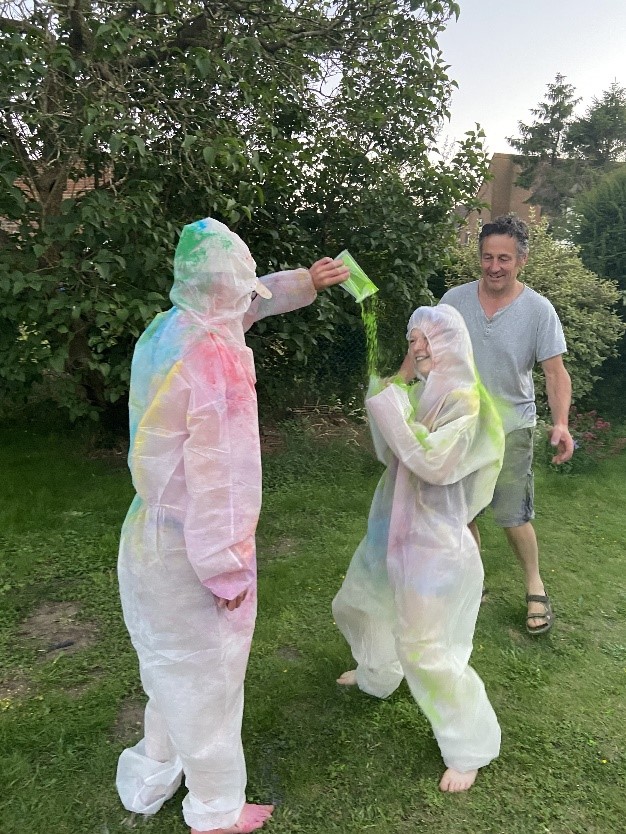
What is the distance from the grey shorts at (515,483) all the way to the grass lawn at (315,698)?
56cm

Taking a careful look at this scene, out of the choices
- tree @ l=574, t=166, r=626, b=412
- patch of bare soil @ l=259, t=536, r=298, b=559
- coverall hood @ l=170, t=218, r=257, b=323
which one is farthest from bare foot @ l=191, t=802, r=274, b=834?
tree @ l=574, t=166, r=626, b=412

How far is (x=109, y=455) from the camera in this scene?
5.37 m

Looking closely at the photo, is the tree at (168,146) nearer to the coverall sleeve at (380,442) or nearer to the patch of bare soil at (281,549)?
the patch of bare soil at (281,549)

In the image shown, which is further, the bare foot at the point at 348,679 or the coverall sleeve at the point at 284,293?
the bare foot at the point at 348,679

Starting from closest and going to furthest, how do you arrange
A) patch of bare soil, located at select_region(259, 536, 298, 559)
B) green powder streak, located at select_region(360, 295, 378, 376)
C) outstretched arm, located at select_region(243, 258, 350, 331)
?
outstretched arm, located at select_region(243, 258, 350, 331), green powder streak, located at select_region(360, 295, 378, 376), patch of bare soil, located at select_region(259, 536, 298, 559)

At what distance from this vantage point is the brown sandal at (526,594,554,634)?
9.91ft

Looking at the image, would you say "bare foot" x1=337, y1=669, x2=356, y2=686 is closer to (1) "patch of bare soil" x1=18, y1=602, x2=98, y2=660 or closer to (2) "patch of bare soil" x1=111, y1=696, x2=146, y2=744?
(2) "patch of bare soil" x1=111, y1=696, x2=146, y2=744

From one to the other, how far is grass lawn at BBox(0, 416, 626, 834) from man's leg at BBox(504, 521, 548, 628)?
11 centimetres

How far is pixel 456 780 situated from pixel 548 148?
26284 mm

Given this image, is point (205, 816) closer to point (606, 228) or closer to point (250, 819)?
point (250, 819)

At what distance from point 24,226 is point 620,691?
388cm

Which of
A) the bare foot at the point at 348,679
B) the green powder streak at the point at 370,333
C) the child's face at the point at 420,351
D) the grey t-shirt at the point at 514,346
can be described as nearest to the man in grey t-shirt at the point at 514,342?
the grey t-shirt at the point at 514,346

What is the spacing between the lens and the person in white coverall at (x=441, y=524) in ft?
6.53

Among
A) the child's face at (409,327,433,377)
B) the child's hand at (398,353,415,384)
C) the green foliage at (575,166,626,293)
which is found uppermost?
the green foliage at (575,166,626,293)
